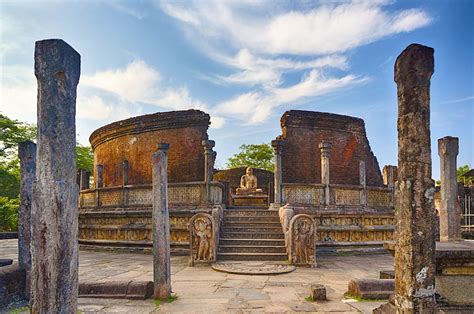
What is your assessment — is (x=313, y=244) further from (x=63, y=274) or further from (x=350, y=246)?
(x=63, y=274)

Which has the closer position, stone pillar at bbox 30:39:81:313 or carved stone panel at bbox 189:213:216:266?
stone pillar at bbox 30:39:81:313

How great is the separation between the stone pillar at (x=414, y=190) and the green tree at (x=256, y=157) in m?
34.8

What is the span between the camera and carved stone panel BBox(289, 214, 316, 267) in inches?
352

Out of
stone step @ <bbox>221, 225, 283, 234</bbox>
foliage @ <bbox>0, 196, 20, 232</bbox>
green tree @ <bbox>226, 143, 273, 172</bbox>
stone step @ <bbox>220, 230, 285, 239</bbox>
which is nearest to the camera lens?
stone step @ <bbox>220, 230, 285, 239</bbox>

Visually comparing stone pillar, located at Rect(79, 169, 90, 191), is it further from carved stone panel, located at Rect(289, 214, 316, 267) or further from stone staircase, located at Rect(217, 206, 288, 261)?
carved stone panel, located at Rect(289, 214, 316, 267)

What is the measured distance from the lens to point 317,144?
59.3ft

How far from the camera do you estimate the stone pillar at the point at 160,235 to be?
5613mm

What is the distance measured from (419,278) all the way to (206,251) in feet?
20.9

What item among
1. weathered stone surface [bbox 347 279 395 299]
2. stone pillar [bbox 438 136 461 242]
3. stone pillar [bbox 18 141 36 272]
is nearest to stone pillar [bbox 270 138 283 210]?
stone pillar [bbox 438 136 461 242]

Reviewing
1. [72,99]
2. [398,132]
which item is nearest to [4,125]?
[72,99]

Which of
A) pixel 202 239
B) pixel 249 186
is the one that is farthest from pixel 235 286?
pixel 249 186

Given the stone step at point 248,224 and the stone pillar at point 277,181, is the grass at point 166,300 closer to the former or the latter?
the stone step at point 248,224

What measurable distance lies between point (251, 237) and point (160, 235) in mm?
5184

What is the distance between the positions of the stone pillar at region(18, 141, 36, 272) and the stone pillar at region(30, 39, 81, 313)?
2.80 m
